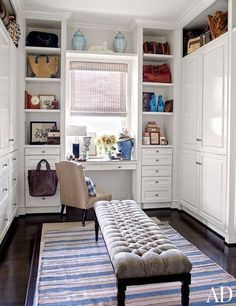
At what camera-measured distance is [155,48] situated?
492 centimetres

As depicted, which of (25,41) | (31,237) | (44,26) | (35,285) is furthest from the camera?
(44,26)

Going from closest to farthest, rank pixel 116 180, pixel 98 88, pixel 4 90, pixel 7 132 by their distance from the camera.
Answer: pixel 4 90 → pixel 7 132 → pixel 98 88 → pixel 116 180

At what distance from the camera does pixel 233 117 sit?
3.37 m

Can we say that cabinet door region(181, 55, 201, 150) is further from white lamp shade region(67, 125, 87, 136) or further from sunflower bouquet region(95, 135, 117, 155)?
white lamp shade region(67, 125, 87, 136)

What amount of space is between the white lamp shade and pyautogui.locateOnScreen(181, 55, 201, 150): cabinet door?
145 cm

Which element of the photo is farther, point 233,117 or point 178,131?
point 178,131

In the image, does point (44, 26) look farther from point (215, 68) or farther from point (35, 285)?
point (35, 285)

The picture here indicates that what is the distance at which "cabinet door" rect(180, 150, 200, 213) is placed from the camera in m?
4.27

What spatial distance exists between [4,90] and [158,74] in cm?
241

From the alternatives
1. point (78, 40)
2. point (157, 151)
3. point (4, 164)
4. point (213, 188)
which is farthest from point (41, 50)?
point (213, 188)

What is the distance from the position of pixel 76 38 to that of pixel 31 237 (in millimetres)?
2859

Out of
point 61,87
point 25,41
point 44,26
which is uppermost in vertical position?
point 44,26

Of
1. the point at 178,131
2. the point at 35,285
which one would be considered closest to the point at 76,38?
the point at 178,131

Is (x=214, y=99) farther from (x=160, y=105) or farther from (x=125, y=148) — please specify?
(x=125, y=148)
